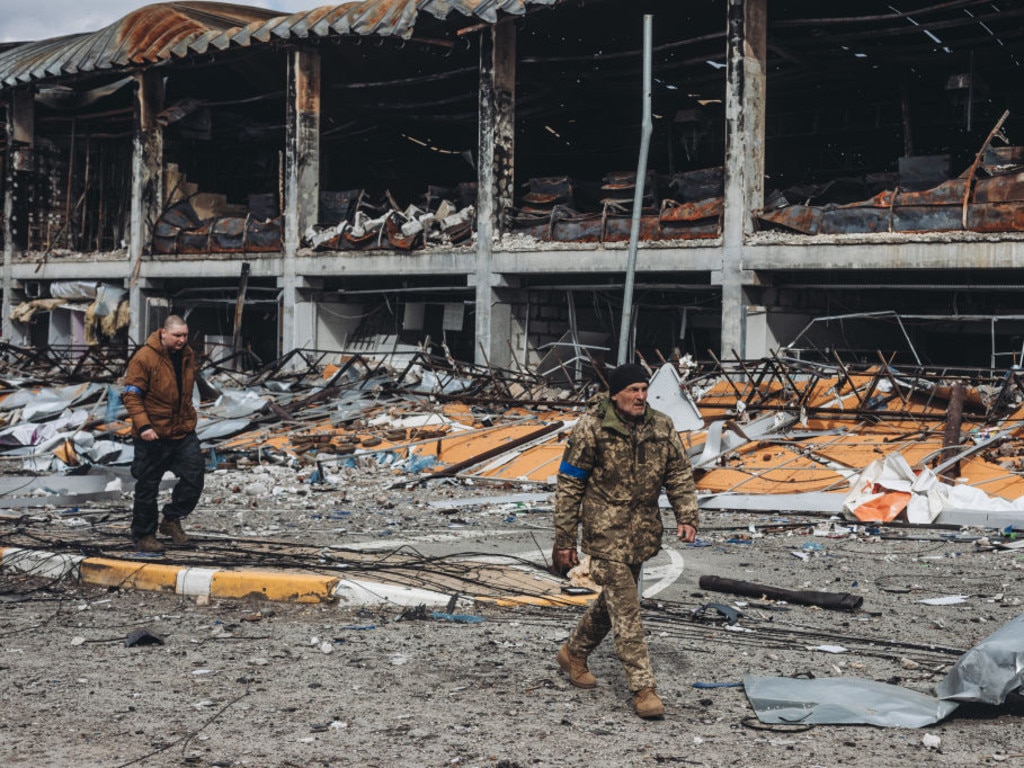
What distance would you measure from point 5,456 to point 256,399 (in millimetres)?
3485

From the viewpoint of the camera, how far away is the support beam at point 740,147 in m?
19.8

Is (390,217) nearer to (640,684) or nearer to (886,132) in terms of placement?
(886,132)

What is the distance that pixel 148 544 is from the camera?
8031 millimetres

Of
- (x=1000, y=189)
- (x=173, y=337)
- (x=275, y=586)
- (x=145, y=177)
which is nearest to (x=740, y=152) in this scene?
(x=1000, y=189)

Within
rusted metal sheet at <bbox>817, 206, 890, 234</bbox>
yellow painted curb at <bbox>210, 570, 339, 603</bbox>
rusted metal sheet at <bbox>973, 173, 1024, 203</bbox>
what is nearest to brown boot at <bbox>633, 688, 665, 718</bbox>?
yellow painted curb at <bbox>210, 570, 339, 603</bbox>

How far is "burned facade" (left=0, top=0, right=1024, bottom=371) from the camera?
65.3 feet

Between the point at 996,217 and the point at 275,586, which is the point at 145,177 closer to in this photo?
the point at 996,217

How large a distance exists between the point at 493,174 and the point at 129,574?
16778 mm

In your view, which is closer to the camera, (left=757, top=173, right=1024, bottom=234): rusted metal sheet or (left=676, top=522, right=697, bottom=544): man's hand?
(left=676, top=522, right=697, bottom=544): man's hand

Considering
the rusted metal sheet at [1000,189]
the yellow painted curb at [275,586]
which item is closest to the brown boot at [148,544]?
the yellow painted curb at [275,586]

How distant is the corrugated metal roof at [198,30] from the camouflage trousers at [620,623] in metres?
17.5

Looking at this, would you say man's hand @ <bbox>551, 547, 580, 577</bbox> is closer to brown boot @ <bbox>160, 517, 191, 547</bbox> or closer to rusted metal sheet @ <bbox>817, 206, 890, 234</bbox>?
brown boot @ <bbox>160, 517, 191, 547</bbox>

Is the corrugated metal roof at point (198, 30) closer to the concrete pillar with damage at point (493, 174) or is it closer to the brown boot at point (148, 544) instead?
the concrete pillar with damage at point (493, 174)

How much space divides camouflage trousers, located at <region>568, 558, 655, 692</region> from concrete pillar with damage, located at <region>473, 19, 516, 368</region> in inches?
A: 698
